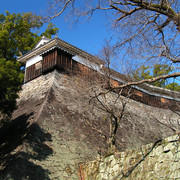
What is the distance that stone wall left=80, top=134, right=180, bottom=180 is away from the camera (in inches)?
243

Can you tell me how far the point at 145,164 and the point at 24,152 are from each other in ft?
14.5

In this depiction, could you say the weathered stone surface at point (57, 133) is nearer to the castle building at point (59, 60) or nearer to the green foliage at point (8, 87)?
the castle building at point (59, 60)

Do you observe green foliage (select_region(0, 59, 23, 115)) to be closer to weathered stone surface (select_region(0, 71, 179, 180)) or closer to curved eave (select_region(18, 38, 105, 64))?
weathered stone surface (select_region(0, 71, 179, 180))

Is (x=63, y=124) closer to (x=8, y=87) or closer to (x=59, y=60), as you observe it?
(x=8, y=87)

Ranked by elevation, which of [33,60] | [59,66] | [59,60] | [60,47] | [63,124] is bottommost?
[63,124]

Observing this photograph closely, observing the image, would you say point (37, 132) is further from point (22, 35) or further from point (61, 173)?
point (22, 35)

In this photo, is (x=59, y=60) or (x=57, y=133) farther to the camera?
(x=59, y=60)

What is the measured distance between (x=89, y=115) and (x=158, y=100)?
9952 mm

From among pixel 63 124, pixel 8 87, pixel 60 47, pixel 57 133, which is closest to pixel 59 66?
pixel 60 47

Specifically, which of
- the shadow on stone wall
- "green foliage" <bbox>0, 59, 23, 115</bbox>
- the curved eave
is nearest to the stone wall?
the shadow on stone wall

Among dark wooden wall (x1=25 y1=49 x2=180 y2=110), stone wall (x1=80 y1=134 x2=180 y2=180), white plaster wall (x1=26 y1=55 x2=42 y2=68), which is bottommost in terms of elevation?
stone wall (x1=80 y1=134 x2=180 y2=180)

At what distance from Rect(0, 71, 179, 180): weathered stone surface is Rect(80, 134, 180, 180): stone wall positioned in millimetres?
47

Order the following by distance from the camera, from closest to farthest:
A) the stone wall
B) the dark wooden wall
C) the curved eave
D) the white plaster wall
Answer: the stone wall → the dark wooden wall → the curved eave → the white plaster wall

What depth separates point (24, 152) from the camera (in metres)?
9.02
